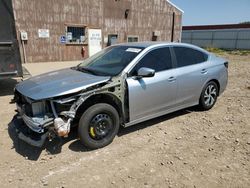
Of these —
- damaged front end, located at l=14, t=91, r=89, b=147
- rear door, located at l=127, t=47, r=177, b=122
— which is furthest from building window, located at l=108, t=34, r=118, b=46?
damaged front end, located at l=14, t=91, r=89, b=147

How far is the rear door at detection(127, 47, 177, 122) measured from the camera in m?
3.89

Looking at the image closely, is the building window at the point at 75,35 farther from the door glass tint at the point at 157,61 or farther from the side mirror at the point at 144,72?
the side mirror at the point at 144,72

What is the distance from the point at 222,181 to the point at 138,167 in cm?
113

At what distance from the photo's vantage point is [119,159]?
11.2 feet

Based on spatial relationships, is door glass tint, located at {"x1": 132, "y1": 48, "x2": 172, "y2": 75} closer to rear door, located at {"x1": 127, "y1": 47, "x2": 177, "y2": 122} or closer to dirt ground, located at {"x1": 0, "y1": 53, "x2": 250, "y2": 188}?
rear door, located at {"x1": 127, "y1": 47, "x2": 177, "y2": 122}

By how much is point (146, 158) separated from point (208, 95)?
266 centimetres

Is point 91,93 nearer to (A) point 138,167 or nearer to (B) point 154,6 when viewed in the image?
(A) point 138,167

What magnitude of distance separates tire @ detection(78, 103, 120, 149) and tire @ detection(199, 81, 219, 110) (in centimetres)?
240

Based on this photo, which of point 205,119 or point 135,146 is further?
point 205,119

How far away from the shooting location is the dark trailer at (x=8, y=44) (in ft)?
20.1

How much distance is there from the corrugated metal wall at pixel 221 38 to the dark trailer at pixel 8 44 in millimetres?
30450

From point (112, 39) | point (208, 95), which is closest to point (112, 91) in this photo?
point (208, 95)

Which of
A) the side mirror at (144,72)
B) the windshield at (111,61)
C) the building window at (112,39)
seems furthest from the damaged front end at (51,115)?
the building window at (112,39)

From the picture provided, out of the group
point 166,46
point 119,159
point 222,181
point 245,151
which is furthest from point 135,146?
point 166,46
